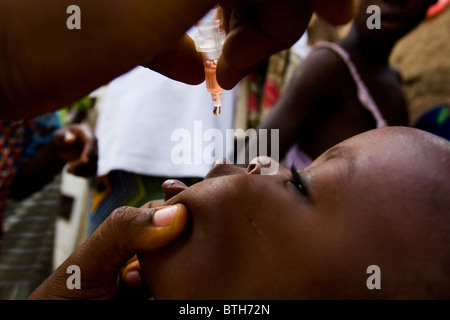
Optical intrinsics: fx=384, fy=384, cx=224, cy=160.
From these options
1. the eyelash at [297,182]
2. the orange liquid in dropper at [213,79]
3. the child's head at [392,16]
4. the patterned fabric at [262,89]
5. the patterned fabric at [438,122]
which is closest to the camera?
the eyelash at [297,182]

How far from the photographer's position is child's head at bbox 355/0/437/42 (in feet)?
4.64

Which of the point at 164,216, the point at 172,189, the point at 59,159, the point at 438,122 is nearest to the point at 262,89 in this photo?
the point at 438,122

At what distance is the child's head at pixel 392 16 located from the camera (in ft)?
4.64

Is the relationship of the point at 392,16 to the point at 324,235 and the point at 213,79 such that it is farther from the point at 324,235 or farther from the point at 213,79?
the point at 324,235

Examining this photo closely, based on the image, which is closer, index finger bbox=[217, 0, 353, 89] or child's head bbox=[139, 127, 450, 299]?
child's head bbox=[139, 127, 450, 299]

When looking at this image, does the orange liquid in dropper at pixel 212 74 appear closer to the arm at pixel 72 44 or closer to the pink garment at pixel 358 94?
the arm at pixel 72 44

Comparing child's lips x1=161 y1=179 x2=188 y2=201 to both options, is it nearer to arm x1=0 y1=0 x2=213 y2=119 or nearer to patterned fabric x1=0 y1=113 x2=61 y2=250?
arm x1=0 y1=0 x2=213 y2=119

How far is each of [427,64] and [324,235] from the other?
7.53ft

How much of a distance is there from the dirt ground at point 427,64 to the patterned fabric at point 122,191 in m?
1.84

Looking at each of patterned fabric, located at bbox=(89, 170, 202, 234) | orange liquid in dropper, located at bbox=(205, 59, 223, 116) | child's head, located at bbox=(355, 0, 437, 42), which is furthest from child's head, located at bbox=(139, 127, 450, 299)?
child's head, located at bbox=(355, 0, 437, 42)

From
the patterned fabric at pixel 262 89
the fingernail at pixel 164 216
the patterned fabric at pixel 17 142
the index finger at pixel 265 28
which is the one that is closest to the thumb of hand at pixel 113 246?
the fingernail at pixel 164 216

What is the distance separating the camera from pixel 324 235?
53cm

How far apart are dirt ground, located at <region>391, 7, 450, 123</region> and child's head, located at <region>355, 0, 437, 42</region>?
97 cm
